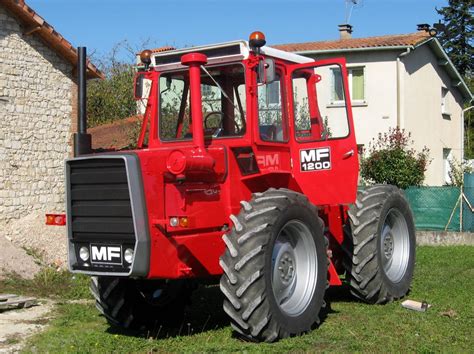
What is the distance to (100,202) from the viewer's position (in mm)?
6906

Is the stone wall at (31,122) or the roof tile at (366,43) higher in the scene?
the roof tile at (366,43)

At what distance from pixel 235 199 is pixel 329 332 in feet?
5.24

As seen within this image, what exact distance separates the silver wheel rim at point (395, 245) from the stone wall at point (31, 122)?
7873 mm

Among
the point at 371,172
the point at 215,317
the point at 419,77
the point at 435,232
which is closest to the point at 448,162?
the point at 419,77

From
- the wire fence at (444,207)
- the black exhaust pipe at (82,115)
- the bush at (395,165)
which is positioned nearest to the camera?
the black exhaust pipe at (82,115)

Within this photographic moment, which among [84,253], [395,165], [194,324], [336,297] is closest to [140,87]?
[84,253]

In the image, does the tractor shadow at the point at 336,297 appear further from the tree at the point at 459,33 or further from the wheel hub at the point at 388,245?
the tree at the point at 459,33

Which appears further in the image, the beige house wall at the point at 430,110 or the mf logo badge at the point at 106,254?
the beige house wall at the point at 430,110

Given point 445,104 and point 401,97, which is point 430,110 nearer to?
point 445,104

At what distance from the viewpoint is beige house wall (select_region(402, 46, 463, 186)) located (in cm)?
2539

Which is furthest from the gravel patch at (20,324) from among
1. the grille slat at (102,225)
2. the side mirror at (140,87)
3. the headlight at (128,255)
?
the side mirror at (140,87)

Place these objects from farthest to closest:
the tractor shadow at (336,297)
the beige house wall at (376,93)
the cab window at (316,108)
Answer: the beige house wall at (376,93) → the tractor shadow at (336,297) → the cab window at (316,108)

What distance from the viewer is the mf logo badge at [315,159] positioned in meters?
8.26

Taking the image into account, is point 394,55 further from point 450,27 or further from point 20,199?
point 450,27
